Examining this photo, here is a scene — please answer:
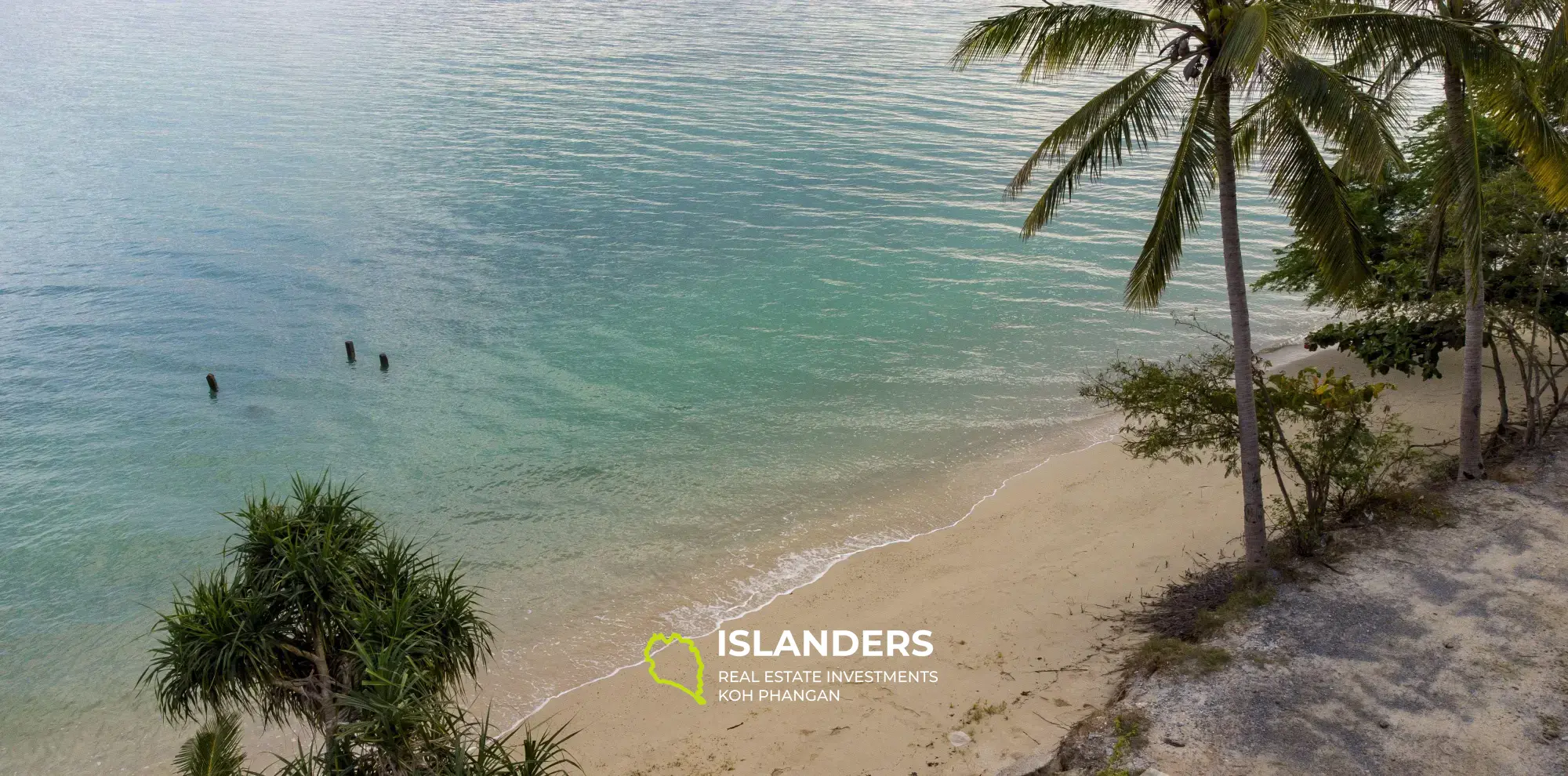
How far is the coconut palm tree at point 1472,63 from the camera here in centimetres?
1148

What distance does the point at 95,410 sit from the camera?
23.8m

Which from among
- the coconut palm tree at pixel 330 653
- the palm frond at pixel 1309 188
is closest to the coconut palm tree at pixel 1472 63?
the palm frond at pixel 1309 188

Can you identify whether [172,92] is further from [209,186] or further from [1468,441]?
[1468,441]

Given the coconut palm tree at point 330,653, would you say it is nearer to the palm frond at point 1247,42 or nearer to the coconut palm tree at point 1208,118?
the coconut palm tree at point 1208,118

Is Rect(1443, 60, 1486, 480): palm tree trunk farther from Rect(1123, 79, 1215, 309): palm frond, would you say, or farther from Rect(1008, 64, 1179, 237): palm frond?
Rect(1008, 64, 1179, 237): palm frond

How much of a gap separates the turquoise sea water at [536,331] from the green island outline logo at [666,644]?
459 millimetres

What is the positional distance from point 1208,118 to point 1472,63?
3.14 metres

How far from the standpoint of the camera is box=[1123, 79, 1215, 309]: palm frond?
11555mm

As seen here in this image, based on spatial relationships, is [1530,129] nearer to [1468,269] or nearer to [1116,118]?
[1468,269]

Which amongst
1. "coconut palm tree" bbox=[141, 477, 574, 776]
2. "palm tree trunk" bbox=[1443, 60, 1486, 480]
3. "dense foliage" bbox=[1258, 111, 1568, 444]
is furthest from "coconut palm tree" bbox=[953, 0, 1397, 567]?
"coconut palm tree" bbox=[141, 477, 574, 776]

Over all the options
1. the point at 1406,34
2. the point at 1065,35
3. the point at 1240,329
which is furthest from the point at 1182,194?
the point at 1406,34

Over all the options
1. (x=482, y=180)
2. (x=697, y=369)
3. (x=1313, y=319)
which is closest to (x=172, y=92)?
(x=482, y=180)

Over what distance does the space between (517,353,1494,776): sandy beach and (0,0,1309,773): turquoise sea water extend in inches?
47.5

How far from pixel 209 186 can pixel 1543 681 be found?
137 feet
